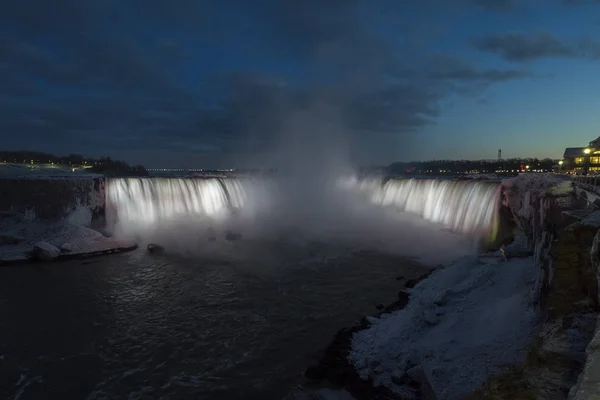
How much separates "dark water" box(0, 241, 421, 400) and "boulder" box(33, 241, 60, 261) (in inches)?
42.9

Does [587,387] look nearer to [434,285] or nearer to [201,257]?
[434,285]

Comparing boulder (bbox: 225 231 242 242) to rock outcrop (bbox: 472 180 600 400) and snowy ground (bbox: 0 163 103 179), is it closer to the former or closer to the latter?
snowy ground (bbox: 0 163 103 179)

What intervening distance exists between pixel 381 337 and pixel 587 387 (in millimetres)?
6518

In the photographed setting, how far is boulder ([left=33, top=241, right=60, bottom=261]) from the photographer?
61.7 feet

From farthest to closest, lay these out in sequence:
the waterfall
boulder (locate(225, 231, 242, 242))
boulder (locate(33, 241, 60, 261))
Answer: boulder (locate(225, 231, 242, 242)), the waterfall, boulder (locate(33, 241, 60, 261))

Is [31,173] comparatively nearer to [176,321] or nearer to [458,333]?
[176,321]

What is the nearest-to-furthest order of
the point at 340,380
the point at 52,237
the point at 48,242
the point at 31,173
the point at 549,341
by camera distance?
the point at 549,341, the point at 340,380, the point at 48,242, the point at 52,237, the point at 31,173

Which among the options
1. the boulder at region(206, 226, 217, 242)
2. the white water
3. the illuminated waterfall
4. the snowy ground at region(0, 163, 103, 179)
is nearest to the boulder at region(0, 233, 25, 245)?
the snowy ground at region(0, 163, 103, 179)

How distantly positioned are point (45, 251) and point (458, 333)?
20.1 meters

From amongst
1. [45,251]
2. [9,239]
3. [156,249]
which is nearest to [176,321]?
[156,249]

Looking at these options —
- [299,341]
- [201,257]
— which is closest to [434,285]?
[299,341]

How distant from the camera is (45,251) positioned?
1878 centimetres

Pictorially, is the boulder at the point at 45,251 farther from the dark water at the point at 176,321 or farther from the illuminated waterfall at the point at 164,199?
the illuminated waterfall at the point at 164,199

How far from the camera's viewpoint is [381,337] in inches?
342
